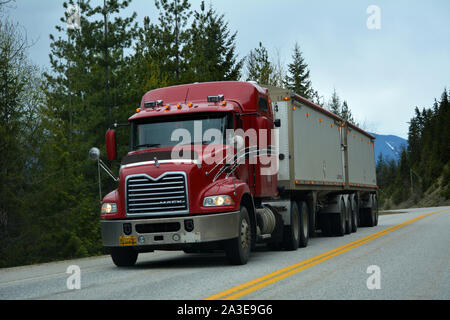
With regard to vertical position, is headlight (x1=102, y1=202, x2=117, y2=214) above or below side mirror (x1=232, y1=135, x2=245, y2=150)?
below

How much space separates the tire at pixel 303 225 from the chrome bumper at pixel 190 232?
5.28 meters

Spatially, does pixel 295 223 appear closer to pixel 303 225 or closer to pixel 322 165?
pixel 303 225

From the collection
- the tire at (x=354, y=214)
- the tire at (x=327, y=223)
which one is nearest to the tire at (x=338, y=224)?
the tire at (x=327, y=223)

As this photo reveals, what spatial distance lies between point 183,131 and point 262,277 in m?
3.54

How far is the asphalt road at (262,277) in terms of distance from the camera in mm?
7863

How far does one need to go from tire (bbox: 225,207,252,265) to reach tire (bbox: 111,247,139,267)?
191 cm

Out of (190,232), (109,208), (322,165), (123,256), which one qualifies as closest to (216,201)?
(190,232)

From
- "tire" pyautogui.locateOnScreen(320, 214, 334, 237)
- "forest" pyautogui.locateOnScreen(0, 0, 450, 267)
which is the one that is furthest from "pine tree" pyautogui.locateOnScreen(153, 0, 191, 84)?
"tire" pyautogui.locateOnScreen(320, 214, 334, 237)

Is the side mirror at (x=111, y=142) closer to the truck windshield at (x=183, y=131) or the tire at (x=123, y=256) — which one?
the truck windshield at (x=183, y=131)

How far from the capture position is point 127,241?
36.0 ft

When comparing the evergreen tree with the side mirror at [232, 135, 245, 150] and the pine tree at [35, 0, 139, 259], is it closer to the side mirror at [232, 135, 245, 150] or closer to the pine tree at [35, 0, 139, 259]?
the pine tree at [35, 0, 139, 259]

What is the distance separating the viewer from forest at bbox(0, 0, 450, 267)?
22.1 metres
